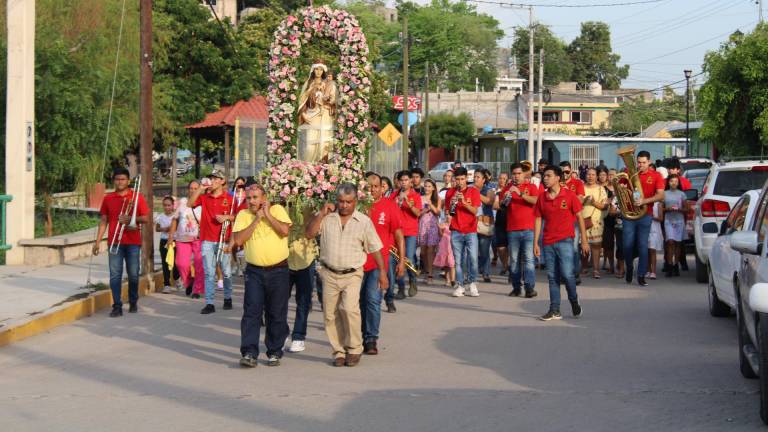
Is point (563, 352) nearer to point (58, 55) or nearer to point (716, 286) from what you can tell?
point (716, 286)

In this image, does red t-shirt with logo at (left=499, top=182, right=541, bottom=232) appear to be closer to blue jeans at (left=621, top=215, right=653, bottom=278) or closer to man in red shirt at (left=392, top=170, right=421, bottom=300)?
man in red shirt at (left=392, top=170, right=421, bottom=300)

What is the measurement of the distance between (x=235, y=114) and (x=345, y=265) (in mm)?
29354

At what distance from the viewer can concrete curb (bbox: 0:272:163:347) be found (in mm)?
12258

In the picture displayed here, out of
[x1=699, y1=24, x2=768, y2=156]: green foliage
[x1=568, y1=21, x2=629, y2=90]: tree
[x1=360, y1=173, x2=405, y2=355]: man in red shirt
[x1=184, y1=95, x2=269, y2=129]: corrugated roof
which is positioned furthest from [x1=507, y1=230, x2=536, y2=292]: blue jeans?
[x1=568, y1=21, x2=629, y2=90]: tree

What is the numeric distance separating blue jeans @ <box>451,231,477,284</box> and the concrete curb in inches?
198

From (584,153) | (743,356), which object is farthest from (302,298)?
(584,153)

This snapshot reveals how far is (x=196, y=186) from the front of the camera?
685 inches

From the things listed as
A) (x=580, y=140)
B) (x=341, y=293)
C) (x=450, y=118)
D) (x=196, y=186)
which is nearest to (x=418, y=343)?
(x=341, y=293)

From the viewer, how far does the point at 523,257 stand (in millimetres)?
15781

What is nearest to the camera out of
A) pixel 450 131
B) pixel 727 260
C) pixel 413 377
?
pixel 413 377

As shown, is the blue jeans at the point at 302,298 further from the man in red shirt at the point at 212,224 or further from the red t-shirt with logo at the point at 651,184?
the red t-shirt with logo at the point at 651,184

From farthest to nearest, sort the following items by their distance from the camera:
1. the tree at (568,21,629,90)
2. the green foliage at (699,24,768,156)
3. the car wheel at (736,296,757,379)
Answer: the tree at (568,21,629,90)
the green foliage at (699,24,768,156)
the car wheel at (736,296,757,379)

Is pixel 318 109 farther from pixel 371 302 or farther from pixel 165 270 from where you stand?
pixel 371 302

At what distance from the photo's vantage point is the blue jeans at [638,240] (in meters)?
17.3
